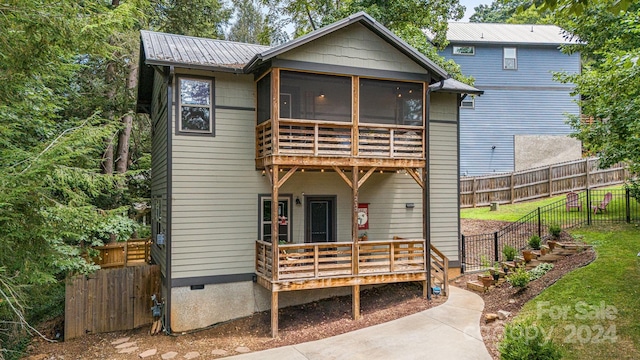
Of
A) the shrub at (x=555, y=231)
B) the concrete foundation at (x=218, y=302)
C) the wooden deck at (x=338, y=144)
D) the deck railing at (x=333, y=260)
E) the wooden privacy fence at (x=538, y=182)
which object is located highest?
the wooden deck at (x=338, y=144)

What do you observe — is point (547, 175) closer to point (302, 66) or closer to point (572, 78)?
point (572, 78)

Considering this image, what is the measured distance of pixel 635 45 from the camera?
10.9 meters

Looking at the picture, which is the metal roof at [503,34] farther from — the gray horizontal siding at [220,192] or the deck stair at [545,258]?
the gray horizontal siding at [220,192]

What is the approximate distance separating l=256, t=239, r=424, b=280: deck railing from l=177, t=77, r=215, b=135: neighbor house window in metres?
3.37

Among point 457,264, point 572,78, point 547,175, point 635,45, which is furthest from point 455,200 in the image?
point 547,175

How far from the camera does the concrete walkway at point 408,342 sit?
750cm

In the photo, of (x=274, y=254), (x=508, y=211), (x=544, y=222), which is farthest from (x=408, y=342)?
(x=508, y=211)

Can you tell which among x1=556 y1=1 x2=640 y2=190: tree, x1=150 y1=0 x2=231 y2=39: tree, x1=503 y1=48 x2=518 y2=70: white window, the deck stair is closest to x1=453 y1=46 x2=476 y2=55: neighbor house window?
x1=503 y1=48 x2=518 y2=70: white window

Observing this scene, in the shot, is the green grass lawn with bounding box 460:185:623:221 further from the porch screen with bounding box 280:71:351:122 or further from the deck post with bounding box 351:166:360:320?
the porch screen with bounding box 280:71:351:122

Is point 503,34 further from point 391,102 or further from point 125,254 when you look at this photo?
point 125,254

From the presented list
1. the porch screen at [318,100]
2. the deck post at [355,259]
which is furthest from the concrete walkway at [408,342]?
the porch screen at [318,100]

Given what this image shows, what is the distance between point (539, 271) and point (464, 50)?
59.8 ft

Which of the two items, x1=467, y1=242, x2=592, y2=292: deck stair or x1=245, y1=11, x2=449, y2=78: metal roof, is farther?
x1=467, y1=242, x2=592, y2=292: deck stair

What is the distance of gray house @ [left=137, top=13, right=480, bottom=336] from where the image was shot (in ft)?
31.9
